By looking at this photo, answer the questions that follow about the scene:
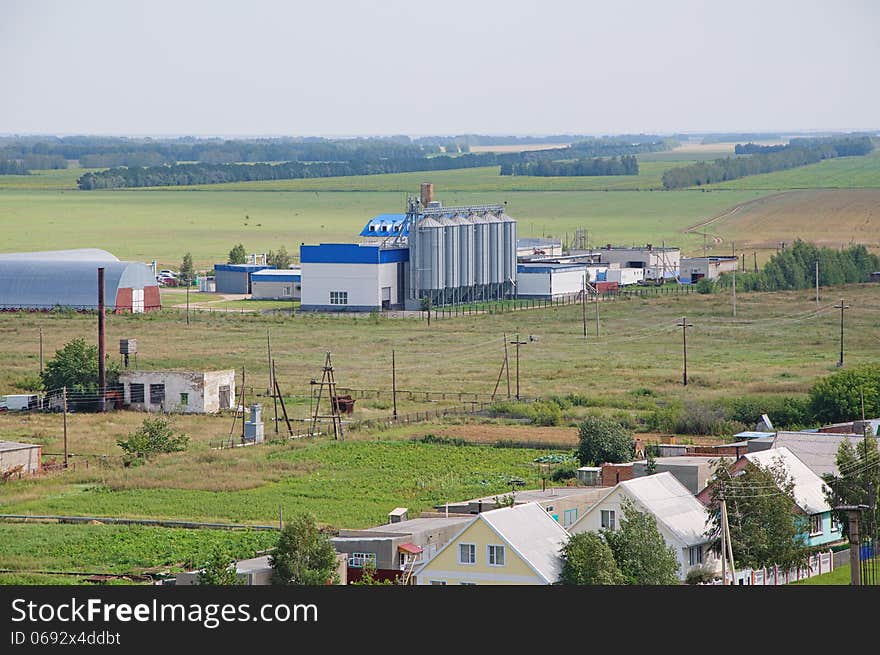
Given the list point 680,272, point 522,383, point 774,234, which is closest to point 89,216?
point 774,234

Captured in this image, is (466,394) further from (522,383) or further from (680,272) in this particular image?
(680,272)

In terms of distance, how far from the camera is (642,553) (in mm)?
22109

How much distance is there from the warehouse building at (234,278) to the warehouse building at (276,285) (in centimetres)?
252

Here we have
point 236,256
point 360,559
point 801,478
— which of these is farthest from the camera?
point 236,256

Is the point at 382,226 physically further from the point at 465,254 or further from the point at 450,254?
the point at 450,254

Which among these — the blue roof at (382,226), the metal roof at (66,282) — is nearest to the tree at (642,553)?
the metal roof at (66,282)

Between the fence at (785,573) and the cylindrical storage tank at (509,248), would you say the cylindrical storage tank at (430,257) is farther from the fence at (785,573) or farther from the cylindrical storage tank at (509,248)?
the fence at (785,573)

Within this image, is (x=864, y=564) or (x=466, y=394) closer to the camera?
(x=864, y=564)

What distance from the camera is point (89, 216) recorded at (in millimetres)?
149375

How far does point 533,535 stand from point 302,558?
10.5 ft

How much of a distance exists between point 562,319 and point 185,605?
51788 mm

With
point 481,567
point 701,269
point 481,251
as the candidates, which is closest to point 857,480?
point 481,567

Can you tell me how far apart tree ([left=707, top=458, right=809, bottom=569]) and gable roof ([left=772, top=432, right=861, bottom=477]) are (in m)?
3.85

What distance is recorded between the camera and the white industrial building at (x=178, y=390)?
43.8 meters
